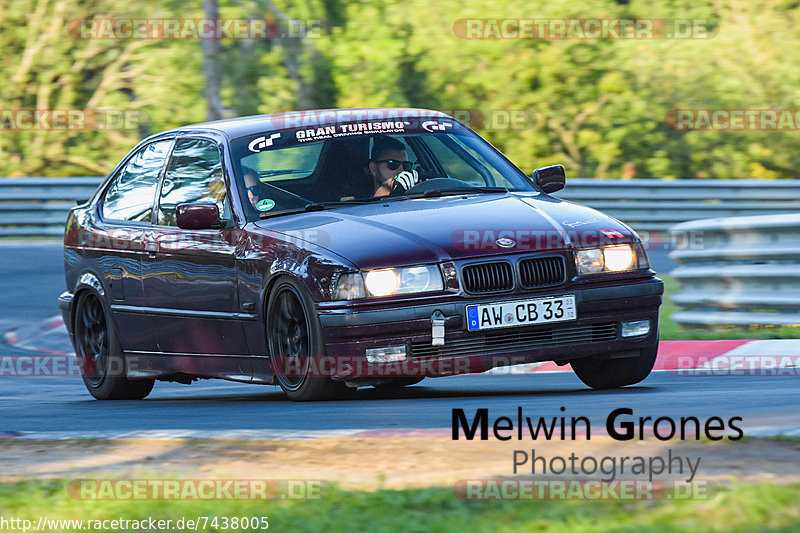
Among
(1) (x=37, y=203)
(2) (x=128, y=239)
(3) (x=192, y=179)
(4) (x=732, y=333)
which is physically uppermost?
(3) (x=192, y=179)

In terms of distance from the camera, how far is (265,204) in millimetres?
8125

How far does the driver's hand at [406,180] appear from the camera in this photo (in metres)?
8.34

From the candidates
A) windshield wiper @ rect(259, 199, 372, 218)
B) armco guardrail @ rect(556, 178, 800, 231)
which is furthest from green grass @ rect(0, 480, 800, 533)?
armco guardrail @ rect(556, 178, 800, 231)

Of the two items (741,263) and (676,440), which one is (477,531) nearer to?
(676,440)

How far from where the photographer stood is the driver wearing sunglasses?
8.29 metres

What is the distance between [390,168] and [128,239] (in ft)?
5.79

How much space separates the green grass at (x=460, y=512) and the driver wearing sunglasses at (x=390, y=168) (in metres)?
3.62

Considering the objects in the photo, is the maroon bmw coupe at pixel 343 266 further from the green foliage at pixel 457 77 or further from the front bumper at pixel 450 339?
the green foliage at pixel 457 77

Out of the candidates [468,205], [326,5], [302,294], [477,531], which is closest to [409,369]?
[302,294]

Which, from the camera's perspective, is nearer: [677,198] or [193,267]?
[193,267]

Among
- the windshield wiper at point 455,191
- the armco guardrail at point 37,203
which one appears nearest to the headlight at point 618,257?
the windshield wiper at point 455,191

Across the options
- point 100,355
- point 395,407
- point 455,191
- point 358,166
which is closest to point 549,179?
point 455,191

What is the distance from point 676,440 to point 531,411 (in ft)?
3.75

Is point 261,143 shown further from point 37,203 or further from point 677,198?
point 677,198
